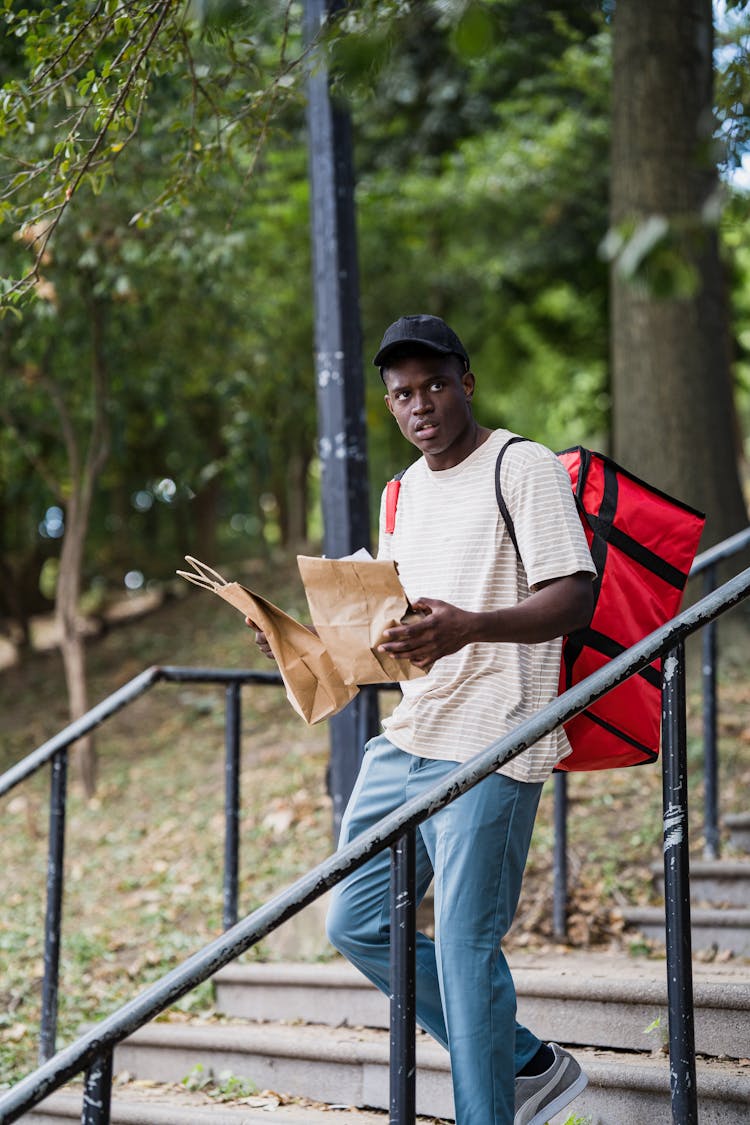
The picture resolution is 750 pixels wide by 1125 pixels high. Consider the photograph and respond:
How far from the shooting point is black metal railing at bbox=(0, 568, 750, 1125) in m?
2.12

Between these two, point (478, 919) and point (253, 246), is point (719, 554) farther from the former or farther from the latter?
point (253, 246)

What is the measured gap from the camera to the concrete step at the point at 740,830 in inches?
191

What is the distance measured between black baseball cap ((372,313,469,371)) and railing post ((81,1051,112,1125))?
148 centimetres

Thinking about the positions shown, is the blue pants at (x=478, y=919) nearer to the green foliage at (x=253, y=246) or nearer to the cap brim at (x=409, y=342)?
the cap brim at (x=409, y=342)

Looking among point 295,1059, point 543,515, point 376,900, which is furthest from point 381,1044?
point 543,515

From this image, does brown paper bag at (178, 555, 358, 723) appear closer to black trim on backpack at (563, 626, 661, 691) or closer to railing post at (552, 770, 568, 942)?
black trim on backpack at (563, 626, 661, 691)

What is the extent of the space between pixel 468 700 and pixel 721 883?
2.37 meters

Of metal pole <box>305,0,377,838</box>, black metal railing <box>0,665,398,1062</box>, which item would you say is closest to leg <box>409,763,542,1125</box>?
black metal railing <box>0,665,398,1062</box>

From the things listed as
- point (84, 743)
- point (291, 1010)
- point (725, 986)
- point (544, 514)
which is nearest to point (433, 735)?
point (544, 514)

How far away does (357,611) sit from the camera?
2.41 metres

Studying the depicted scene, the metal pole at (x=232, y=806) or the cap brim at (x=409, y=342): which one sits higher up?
the cap brim at (x=409, y=342)

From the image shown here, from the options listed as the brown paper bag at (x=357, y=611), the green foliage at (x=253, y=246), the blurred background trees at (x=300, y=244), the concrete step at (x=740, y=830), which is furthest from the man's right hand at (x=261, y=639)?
the concrete step at (x=740, y=830)

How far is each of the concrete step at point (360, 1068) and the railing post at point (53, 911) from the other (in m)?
0.25

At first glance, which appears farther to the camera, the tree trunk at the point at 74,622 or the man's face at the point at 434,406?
the tree trunk at the point at 74,622
